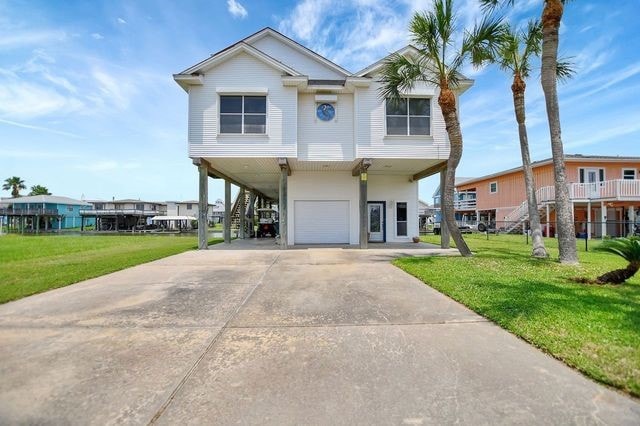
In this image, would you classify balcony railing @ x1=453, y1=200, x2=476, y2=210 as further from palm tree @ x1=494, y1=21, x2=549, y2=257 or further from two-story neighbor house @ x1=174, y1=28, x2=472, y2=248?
palm tree @ x1=494, y1=21, x2=549, y2=257

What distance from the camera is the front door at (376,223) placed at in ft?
54.1

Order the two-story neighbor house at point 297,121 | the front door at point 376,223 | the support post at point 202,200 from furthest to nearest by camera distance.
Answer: the front door at point 376,223 → the support post at point 202,200 → the two-story neighbor house at point 297,121

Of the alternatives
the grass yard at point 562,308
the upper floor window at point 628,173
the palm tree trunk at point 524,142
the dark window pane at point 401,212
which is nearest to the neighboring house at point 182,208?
the dark window pane at point 401,212

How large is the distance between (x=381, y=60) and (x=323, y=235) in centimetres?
838

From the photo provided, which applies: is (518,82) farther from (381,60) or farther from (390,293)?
(390,293)

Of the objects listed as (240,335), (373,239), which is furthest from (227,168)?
(240,335)

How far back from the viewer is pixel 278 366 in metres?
2.96

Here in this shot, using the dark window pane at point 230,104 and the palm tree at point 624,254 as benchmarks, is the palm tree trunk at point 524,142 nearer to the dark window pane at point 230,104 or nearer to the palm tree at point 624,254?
the palm tree at point 624,254

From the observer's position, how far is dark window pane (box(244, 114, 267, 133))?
12.7 m

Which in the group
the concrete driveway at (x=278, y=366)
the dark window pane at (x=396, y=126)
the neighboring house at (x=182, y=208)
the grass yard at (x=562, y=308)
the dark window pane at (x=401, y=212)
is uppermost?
the dark window pane at (x=396, y=126)

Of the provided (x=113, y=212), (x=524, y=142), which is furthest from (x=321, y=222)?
(x=113, y=212)

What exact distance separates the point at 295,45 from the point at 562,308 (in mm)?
16655

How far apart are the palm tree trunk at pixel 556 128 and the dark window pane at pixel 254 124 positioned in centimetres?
958

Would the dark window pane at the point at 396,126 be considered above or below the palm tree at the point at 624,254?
above
